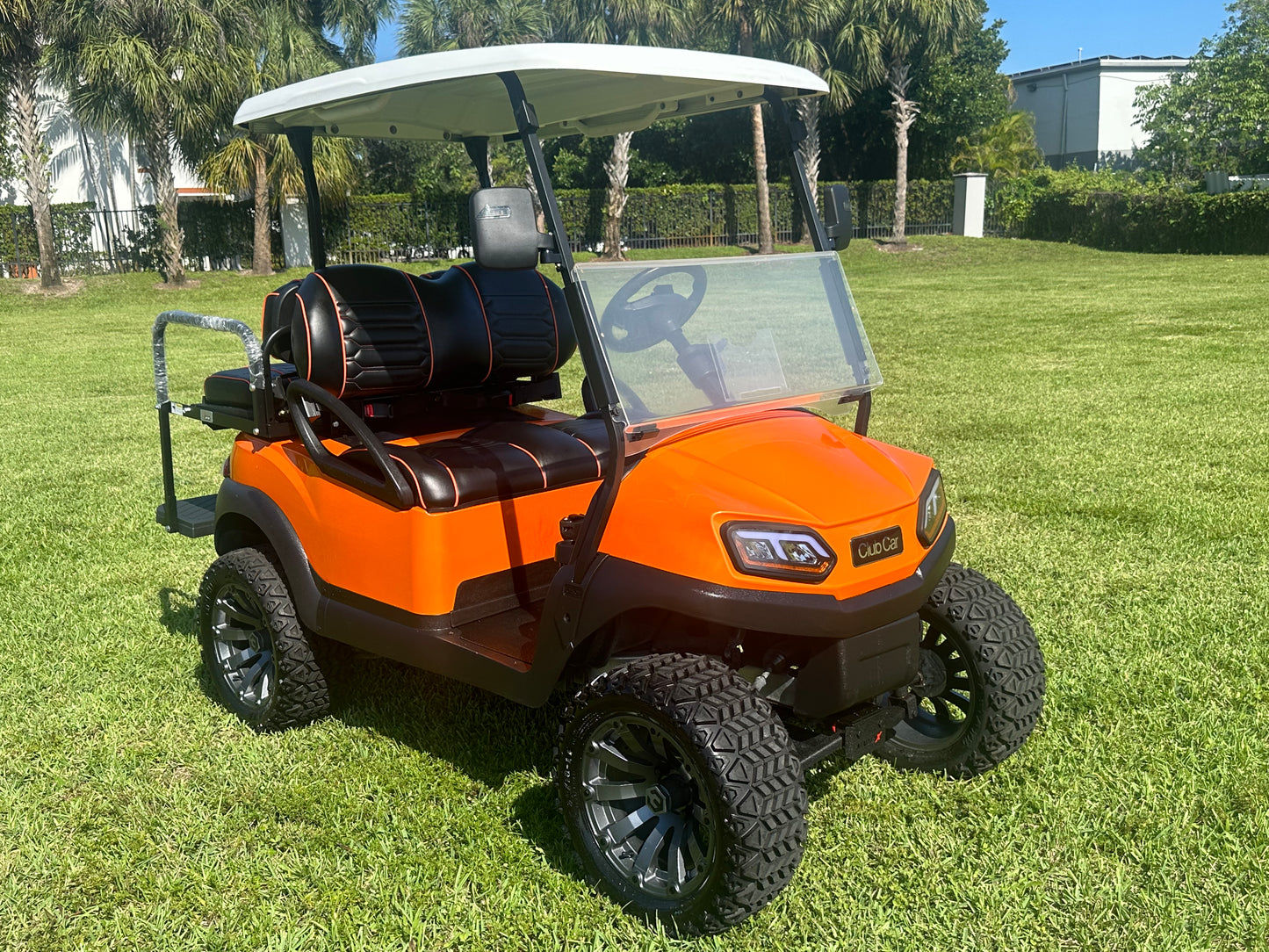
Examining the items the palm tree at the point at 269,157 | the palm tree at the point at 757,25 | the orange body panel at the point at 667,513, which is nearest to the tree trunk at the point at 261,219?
the palm tree at the point at 269,157

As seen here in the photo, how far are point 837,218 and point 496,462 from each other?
1182 mm

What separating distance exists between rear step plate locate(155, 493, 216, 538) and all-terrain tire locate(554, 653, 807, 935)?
186 cm

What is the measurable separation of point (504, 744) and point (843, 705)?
4.10 ft

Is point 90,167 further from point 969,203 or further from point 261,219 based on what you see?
point 969,203

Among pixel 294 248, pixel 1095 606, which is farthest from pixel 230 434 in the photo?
pixel 294 248

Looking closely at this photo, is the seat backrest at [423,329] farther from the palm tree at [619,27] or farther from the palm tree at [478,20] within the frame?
the palm tree at [478,20]

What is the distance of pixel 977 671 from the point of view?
2.90 meters

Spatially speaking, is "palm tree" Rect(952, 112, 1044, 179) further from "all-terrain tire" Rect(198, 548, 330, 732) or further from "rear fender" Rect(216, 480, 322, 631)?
"all-terrain tire" Rect(198, 548, 330, 732)

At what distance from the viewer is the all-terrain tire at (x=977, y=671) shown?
289 cm

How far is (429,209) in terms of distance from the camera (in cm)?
2588

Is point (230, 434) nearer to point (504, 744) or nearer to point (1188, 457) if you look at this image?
point (504, 744)

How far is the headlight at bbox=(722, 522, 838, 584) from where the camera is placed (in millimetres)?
2398

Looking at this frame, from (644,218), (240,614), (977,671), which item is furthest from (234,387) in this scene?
(644,218)

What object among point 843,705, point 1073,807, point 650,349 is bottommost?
point 1073,807
